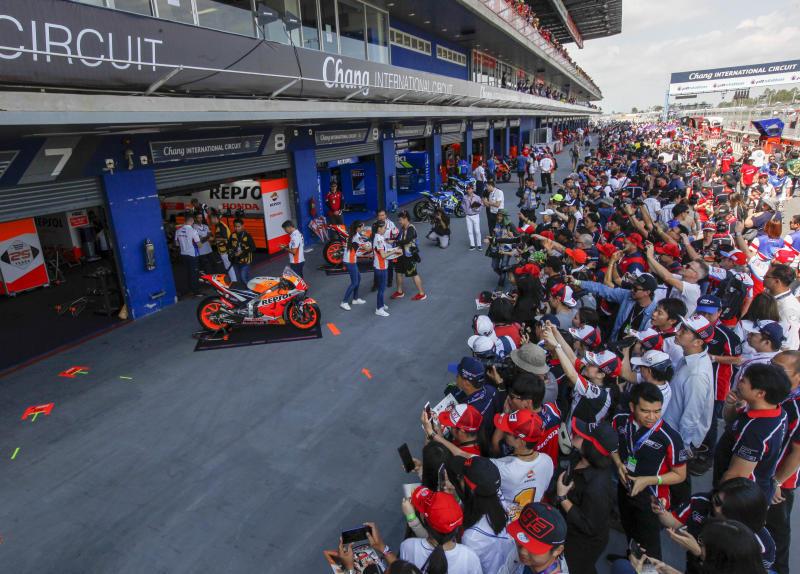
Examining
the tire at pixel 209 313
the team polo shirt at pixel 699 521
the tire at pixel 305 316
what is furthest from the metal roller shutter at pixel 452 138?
the team polo shirt at pixel 699 521

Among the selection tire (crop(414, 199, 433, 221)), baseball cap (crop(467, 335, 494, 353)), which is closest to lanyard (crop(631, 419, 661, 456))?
baseball cap (crop(467, 335, 494, 353))

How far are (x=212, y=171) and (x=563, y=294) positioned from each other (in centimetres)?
769

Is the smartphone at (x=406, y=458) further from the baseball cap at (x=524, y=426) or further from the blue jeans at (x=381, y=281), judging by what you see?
the blue jeans at (x=381, y=281)

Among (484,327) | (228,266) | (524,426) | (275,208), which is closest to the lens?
(524,426)

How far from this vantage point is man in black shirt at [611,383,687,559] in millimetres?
2918

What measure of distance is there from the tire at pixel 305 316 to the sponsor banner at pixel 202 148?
3.75 meters

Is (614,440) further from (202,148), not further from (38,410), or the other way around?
(202,148)

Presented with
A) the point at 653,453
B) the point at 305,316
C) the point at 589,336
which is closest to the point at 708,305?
the point at 589,336

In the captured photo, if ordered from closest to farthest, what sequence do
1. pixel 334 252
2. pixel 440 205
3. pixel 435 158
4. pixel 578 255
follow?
pixel 578 255, pixel 334 252, pixel 440 205, pixel 435 158

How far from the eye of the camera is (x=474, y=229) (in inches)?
483

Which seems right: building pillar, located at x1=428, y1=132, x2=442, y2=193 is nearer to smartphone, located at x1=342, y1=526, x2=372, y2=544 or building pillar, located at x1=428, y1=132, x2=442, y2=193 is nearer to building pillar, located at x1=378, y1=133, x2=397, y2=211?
building pillar, located at x1=378, y1=133, x2=397, y2=211

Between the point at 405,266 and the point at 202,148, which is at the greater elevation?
the point at 202,148

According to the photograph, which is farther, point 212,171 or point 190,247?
point 212,171

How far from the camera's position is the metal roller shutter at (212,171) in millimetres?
8820
